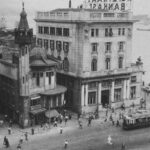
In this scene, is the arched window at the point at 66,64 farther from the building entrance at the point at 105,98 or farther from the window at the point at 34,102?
the window at the point at 34,102

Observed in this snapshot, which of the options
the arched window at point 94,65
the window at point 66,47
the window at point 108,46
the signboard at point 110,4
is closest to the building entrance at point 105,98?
the arched window at point 94,65

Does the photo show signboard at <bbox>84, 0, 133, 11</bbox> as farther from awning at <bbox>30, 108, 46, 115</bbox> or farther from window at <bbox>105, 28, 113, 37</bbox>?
awning at <bbox>30, 108, 46, 115</bbox>

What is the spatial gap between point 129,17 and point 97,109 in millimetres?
19805

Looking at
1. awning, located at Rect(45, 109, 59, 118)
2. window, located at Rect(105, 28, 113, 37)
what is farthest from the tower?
window, located at Rect(105, 28, 113, 37)

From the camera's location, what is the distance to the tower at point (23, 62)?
2314 inches

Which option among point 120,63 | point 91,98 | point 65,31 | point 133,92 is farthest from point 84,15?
point 133,92

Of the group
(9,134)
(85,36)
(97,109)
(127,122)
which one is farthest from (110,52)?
(9,134)

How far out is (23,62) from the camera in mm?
59344

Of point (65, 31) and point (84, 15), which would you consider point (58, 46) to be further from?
point (84, 15)

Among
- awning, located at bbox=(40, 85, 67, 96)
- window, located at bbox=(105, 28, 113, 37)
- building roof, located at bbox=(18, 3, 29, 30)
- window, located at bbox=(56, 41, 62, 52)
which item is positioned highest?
building roof, located at bbox=(18, 3, 29, 30)

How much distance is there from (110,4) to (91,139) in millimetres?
35095

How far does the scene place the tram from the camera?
59938 mm

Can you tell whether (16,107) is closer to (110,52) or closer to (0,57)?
(0,57)

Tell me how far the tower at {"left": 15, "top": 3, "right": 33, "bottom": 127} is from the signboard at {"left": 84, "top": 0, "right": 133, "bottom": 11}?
25.4 metres
